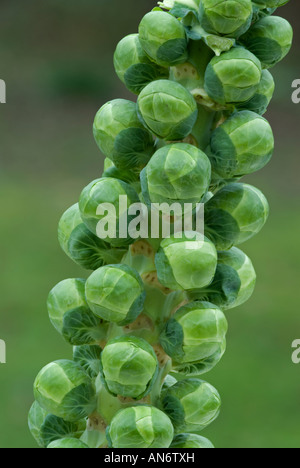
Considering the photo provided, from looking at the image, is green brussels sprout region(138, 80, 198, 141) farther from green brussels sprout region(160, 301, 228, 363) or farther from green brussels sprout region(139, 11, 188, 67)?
green brussels sprout region(160, 301, 228, 363)

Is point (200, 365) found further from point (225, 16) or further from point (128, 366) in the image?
point (225, 16)

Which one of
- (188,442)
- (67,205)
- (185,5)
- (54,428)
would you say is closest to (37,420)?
(54,428)

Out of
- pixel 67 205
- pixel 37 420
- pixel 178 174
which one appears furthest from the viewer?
pixel 67 205

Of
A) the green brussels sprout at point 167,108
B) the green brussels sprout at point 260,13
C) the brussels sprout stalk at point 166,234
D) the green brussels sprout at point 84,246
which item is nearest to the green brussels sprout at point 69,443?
the brussels sprout stalk at point 166,234

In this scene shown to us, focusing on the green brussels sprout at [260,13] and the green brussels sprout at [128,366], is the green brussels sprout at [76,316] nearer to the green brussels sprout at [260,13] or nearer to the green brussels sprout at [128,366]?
the green brussels sprout at [128,366]

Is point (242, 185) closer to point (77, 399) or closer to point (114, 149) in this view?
point (114, 149)

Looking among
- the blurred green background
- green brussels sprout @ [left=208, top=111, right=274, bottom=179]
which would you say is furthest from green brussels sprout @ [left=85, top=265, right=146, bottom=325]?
the blurred green background
